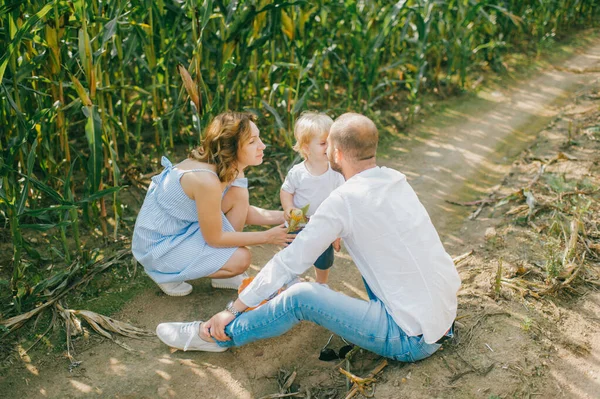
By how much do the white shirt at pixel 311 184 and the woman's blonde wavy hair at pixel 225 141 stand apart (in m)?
0.30

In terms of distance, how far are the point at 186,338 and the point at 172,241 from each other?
521 mm

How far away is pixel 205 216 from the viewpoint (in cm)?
285

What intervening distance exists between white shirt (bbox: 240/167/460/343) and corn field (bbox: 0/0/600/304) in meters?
1.20

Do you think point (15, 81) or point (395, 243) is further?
point (15, 81)

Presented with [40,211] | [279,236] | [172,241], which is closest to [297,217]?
[279,236]

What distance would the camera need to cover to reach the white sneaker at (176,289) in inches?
124

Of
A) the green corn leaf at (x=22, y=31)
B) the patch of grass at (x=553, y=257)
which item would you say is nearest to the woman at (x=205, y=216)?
the green corn leaf at (x=22, y=31)

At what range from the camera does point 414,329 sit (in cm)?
236

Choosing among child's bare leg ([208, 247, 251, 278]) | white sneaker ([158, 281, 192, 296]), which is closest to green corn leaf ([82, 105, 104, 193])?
white sneaker ([158, 281, 192, 296])

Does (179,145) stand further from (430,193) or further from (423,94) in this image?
(423,94)

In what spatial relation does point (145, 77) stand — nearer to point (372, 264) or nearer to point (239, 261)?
point (239, 261)

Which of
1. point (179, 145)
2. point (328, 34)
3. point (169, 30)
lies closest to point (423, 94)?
point (328, 34)

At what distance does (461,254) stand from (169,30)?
2.28 metres

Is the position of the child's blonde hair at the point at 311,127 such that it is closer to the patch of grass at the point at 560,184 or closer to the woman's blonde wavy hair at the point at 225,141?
the woman's blonde wavy hair at the point at 225,141
